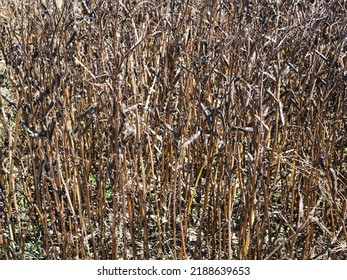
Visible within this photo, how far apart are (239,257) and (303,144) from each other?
65cm

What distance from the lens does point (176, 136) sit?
1.58 metres

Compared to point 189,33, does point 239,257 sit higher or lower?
lower

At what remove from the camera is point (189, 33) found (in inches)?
102

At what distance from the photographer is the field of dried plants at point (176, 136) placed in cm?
177

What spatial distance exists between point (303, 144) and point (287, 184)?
0.64 feet

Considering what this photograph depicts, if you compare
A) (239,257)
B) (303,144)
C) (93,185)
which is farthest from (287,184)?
(93,185)

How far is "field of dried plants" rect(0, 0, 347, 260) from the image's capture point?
177cm

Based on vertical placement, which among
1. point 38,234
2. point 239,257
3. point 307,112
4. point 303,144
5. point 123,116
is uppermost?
point 123,116

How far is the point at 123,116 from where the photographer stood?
164 centimetres

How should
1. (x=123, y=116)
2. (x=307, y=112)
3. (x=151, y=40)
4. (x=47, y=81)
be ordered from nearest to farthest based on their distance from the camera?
(x=123, y=116)
(x=307, y=112)
(x=47, y=81)
(x=151, y=40)
